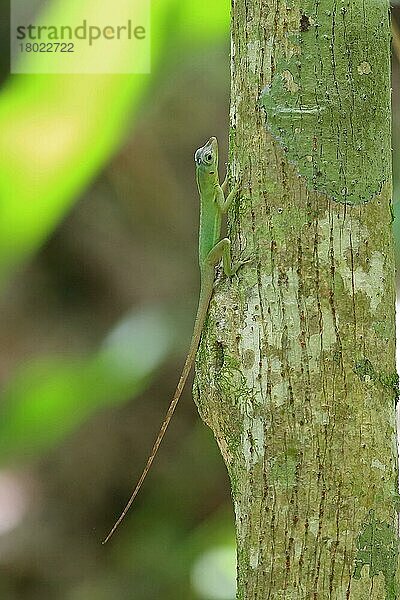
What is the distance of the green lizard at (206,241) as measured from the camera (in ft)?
4.59

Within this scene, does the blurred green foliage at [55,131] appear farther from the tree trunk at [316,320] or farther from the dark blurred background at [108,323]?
the tree trunk at [316,320]

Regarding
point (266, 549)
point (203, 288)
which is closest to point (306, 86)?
point (203, 288)

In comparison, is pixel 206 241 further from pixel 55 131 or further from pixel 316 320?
pixel 55 131

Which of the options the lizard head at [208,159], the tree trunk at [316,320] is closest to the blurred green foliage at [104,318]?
the lizard head at [208,159]

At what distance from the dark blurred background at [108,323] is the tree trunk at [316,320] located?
51.6 inches

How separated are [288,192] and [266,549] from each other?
1.69ft

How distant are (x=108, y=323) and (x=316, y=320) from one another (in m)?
2.20

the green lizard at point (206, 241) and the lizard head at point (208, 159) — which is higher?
the lizard head at point (208, 159)

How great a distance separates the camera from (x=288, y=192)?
3.84 ft

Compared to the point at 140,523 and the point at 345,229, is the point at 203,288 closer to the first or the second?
the point at 345,229

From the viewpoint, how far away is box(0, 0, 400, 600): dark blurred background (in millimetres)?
2441

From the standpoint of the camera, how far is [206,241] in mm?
1625

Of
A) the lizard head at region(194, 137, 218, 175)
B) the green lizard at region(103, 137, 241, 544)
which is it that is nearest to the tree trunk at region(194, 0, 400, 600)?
the green lizard at region(103, 137, 241, 544)

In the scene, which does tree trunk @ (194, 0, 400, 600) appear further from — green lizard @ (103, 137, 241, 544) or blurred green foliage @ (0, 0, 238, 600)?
blurred green foliage @ (0, 0, 238, 600)
